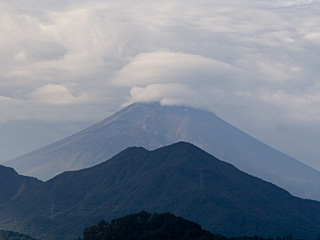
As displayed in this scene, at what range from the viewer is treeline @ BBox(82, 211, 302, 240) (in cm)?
9744

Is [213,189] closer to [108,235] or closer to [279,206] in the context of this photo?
[279,206]

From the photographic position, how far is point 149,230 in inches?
3984

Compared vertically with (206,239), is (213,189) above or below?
above

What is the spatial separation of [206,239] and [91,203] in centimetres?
11176

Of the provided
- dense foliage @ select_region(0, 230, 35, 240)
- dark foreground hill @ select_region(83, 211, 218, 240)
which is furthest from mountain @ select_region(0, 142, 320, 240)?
dark foreground hill @ select_region(83, 211, 218, 240)

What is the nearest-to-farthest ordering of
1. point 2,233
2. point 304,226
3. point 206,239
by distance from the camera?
point 206,239, point 2,233, point 304,226

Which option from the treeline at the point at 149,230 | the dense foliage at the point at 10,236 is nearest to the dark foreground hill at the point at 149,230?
the treeline at the point at 149,230

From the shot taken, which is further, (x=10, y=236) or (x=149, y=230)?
(x=10, y=236)

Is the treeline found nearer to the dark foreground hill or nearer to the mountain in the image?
the dark foreground hill

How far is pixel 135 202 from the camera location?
632ft

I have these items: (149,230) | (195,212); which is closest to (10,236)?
(149,230)

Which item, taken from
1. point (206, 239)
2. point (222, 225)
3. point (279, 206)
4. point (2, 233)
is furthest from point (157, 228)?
point (279, 206)

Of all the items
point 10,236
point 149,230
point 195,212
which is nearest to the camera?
point 149,230

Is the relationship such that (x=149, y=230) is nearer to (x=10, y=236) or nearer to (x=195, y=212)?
(x=10, y=236)
